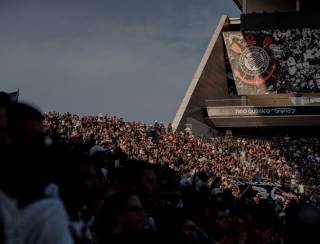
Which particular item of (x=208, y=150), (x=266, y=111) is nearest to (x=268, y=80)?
(x=266, y=111)

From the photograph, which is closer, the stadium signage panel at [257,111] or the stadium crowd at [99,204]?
the stadium crowd at [99,204]

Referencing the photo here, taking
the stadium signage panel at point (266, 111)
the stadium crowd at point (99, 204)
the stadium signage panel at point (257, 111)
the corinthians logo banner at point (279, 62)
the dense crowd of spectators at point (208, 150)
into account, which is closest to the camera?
the stadium crowd at point (99, 204)

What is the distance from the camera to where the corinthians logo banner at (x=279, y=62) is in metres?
45.7

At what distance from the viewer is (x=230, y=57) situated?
47.8m

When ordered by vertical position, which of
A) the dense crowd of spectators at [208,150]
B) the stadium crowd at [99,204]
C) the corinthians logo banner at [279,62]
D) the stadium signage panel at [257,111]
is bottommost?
the stadium crowd at [99,204]

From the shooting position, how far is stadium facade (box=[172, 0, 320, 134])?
45.5m

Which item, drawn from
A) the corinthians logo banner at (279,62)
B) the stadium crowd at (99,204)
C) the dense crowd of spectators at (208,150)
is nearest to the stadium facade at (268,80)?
the corinthians logo banner at (279,62)

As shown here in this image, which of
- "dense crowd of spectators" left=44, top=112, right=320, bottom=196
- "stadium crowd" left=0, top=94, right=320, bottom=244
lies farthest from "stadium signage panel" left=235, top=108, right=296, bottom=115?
"stadium crowd" left=0, top=94, right=320, bottom=244

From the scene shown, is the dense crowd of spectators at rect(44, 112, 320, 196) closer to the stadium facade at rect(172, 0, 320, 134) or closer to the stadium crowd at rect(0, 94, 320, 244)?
the stadium facade at rect(172, 0, 320, 134)

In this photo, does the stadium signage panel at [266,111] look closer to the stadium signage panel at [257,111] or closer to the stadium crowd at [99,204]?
the stadium signage panel at [257,111]

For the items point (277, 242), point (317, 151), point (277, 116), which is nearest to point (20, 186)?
point (277, 242)

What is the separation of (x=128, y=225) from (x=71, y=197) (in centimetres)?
40

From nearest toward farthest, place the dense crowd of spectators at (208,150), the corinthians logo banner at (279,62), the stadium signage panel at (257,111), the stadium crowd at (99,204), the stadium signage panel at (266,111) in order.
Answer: the stadium crowd at (99,204), the dense crowd of spectators at (208,150), the stadium signage panel at (257,111), the stadium signage panel at (266,111), the corinthians logo banner at (279,62)

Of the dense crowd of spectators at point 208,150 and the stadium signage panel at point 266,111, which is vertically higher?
the stadium signage panel at point 266,111
